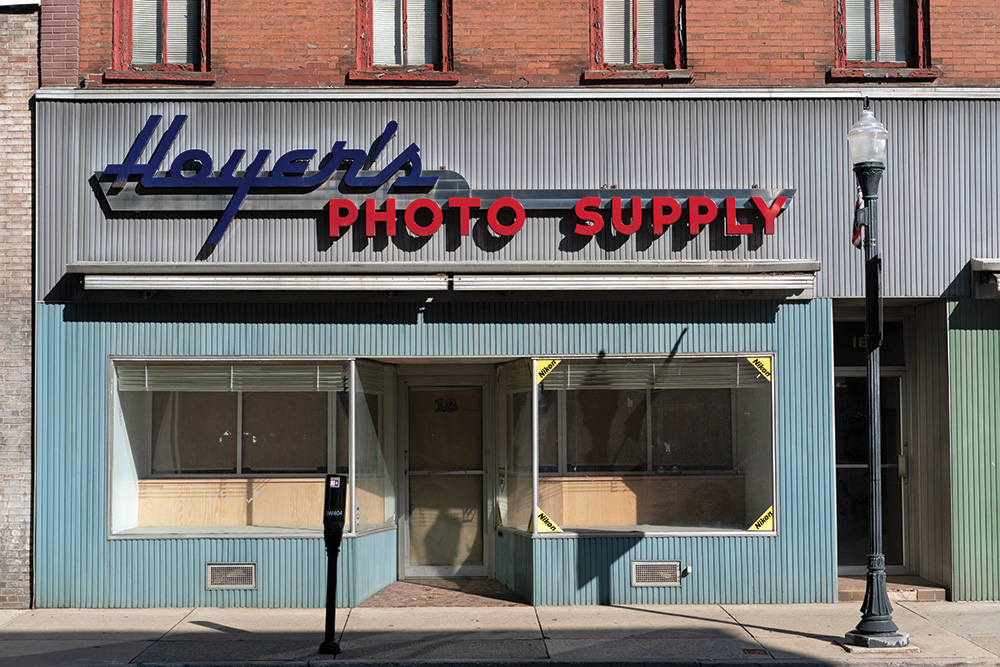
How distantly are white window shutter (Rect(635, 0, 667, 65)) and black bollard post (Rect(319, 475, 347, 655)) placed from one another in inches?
223

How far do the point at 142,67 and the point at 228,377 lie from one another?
3.40 metres

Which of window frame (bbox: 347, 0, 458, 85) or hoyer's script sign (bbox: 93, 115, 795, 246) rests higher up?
window frame (bbox: 347, 0, 458, 85)

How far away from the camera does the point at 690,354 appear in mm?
10688

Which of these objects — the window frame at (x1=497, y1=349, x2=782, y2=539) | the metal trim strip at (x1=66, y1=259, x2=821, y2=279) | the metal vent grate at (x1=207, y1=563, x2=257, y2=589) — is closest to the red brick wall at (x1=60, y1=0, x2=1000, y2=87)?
the metal trim strip at (x1=66, y1=259, x2=821, y2=279)

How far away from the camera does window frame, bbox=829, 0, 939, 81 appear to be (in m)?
10.9

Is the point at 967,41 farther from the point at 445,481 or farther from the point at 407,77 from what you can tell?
the point at 445,481

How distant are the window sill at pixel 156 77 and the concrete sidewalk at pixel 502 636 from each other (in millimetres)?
5332

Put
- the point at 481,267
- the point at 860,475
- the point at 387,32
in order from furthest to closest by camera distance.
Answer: the point at 860,475 → the point at 387,32 → the point at 481,267

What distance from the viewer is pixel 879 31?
1119 cm

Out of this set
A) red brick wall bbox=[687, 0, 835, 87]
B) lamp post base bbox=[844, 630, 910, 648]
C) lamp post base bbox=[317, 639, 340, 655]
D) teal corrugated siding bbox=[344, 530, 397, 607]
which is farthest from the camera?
red brick wall bbox=[687, 0, 835, 87]

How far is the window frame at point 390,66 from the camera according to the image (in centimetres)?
1083

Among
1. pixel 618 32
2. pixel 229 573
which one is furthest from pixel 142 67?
pixel 229 573

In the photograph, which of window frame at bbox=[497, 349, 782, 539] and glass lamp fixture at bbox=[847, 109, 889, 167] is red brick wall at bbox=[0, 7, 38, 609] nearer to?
window frame at bbox=[497, 349, 782, 539]

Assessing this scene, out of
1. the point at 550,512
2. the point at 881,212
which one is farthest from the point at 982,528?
the point at 550,512
